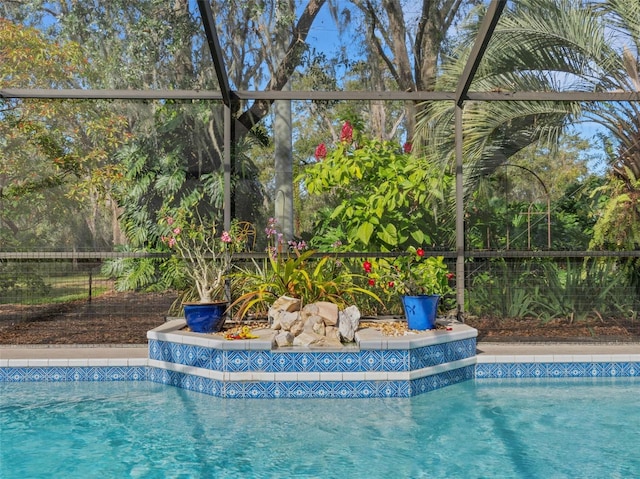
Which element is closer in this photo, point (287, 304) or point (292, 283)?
point (287, 304)

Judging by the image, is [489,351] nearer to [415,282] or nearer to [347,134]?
[415,282]

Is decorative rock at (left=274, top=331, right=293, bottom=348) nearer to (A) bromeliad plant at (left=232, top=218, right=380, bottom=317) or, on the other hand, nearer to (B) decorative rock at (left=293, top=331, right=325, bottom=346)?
(B) decorative rock at (left=293, top=331, right=325, bottom=346)

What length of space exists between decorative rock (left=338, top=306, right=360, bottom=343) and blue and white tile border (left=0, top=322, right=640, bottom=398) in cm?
11

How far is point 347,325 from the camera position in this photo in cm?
475

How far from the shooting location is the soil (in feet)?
18.5

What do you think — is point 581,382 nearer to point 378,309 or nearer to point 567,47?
point 378,309

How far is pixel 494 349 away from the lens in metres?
5.22

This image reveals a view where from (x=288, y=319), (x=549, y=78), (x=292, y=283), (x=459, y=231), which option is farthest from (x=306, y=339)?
(x=549, y=78)

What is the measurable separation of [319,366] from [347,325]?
508 millimetres

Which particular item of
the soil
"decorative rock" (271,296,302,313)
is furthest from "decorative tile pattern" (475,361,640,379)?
"decorative rock" (271,296,302,313)

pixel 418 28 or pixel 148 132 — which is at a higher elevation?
pixel 418 28

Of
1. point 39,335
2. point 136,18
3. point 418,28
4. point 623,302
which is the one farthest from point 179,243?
point 418,28

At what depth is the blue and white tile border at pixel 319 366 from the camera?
4.37m

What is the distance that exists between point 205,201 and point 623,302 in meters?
5.67
